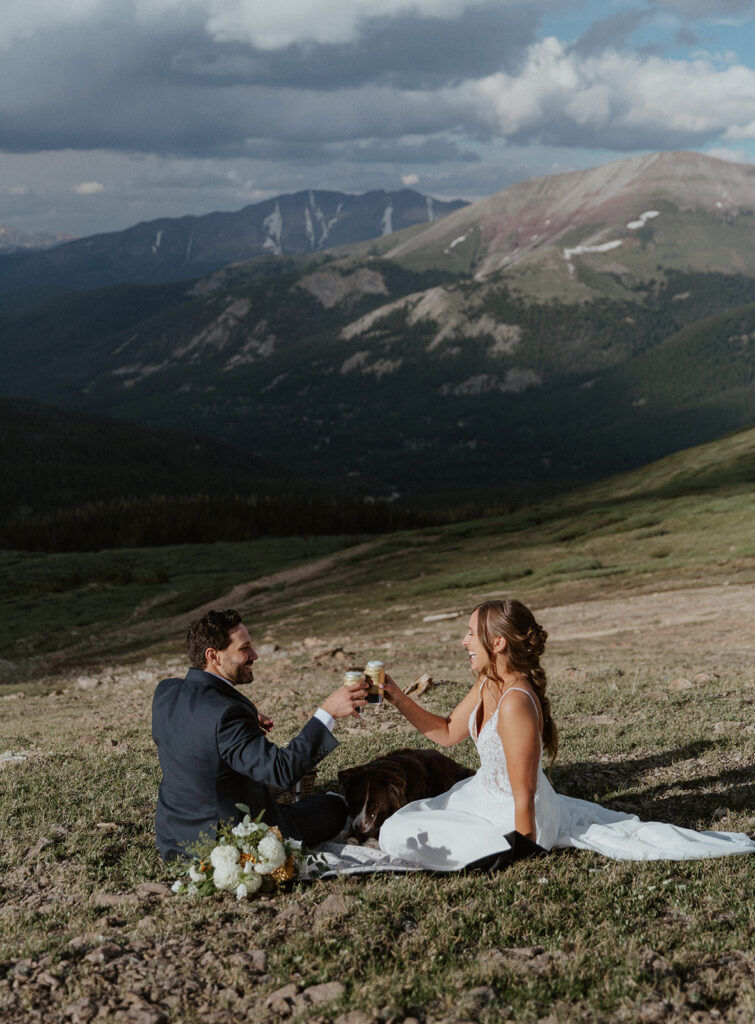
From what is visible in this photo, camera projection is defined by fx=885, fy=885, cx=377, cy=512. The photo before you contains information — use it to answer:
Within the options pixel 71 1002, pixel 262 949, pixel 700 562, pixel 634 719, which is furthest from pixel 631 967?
pixel 700 562

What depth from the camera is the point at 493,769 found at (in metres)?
10.0

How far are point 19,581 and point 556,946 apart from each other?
80293mm

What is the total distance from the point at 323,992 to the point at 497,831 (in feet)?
9.92

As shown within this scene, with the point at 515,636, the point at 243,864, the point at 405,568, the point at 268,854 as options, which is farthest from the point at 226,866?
the point at 405,568

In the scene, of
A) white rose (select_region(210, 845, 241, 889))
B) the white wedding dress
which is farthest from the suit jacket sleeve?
the white wedding dress

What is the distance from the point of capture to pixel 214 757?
9.43 m

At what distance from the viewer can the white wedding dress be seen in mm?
9859

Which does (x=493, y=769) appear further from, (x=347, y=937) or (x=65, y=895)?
(x=65, y=895)

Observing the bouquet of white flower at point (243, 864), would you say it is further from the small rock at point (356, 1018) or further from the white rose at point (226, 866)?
the small rock at point (356, 1018)

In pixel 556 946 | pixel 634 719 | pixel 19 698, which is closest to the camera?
pixel 556 946

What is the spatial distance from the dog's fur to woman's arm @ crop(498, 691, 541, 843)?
230cm

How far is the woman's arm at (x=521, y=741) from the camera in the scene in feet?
31.1

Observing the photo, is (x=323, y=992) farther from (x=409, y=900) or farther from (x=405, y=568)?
(x=405, y=568)

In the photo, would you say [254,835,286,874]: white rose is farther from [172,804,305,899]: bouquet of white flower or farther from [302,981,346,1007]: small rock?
[302,981,346,1007]: small rock
